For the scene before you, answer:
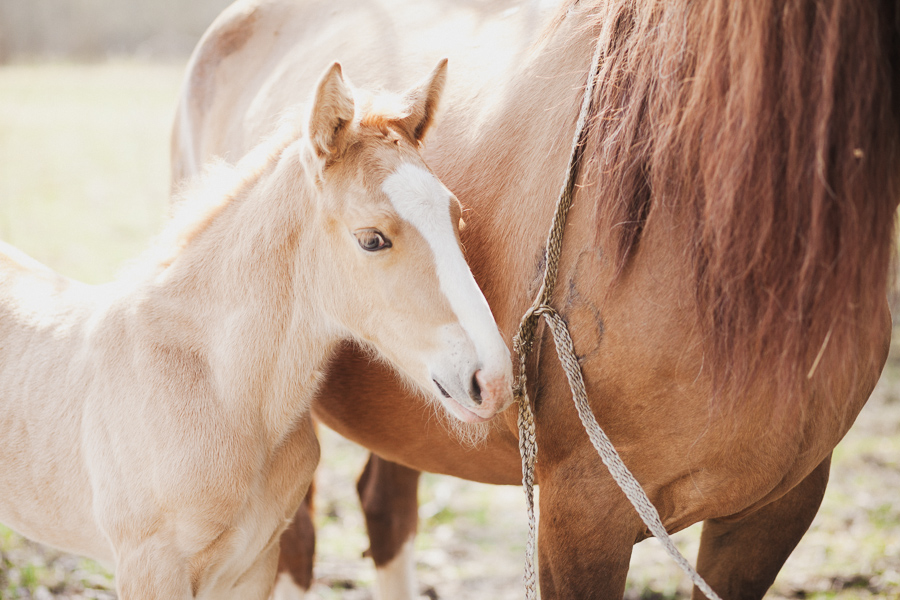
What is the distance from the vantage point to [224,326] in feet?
5.64

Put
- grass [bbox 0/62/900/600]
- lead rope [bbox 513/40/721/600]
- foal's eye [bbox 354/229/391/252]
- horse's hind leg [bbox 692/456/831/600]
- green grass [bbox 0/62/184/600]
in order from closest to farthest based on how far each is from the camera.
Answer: lead rope [bbox 513/40/721/600] → foal's eye [bbox 354/229/391/252] → horse's hind leg [bbox 692/456/831/600] → grass [bbox 0/62/900/600] → green grass [bbox 0/62/184/600]

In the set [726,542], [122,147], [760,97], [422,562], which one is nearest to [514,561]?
[422,562]

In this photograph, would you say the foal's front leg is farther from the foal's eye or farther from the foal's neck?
the foal's eye

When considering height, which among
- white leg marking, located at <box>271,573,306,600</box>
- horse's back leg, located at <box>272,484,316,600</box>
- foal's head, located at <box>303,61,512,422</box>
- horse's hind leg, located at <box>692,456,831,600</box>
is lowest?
white leg marking, located at <box>271,573,306,600</box>

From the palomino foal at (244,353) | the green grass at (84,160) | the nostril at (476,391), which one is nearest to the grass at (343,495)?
the green grass at (84,160)

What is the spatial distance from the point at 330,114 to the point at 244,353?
1.95 ft

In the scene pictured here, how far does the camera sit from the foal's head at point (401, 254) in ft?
4.66

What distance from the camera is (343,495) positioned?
3869 mm

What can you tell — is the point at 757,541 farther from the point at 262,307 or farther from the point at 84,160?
the point at 84,160

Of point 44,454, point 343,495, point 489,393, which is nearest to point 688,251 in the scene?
point 489,393

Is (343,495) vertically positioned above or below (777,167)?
below

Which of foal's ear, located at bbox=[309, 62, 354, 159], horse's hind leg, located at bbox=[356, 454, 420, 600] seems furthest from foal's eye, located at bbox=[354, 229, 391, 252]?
horse's hind leg, located at bbox=[356, 454, 420, 600]

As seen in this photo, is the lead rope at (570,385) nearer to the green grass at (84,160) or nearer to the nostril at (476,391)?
the nostril at (476,391)

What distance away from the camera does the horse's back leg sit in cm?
259
